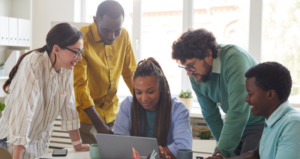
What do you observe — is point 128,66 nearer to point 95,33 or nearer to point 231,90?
point 95,33

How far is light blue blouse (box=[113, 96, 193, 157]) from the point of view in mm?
1513

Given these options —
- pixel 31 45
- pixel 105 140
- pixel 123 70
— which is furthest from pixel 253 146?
pixel 31 45

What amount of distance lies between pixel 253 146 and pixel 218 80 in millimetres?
374

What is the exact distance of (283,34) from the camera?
321 centimetres

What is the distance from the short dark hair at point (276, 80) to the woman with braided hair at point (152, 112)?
518mm

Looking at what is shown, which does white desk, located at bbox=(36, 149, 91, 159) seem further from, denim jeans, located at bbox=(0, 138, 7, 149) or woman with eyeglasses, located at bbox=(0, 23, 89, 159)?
denim jeans, located at bbox=(0, 138, 7, 149)

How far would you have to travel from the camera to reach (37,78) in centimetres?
146

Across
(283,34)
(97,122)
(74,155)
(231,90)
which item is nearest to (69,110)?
(97,122)

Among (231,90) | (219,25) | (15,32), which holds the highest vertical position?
(219,25)

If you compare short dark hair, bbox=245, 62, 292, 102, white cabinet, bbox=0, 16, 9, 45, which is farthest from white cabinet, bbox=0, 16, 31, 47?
short dark hair, bbox=245, 62, 292, 102

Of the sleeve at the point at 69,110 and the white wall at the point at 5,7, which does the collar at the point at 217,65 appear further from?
the white wall at the point at 5,7

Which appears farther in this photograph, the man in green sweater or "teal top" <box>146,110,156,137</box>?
"teal top" <box>146,110,156,137</box>

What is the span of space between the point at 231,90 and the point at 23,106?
966 millimetres

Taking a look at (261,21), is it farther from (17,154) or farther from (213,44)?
(17,154)
